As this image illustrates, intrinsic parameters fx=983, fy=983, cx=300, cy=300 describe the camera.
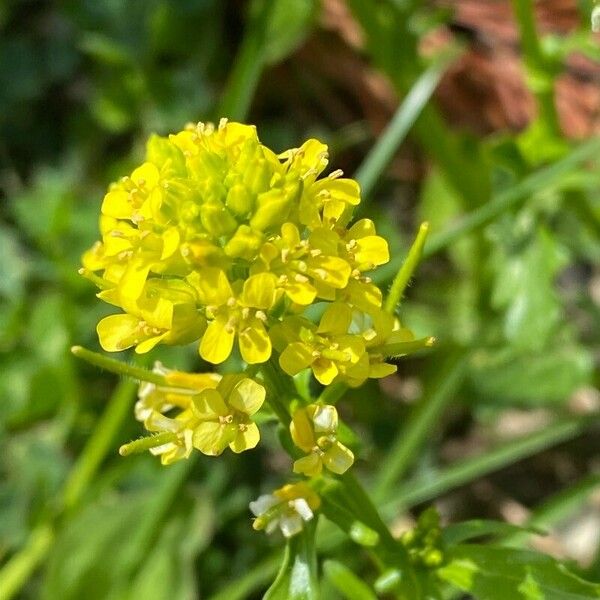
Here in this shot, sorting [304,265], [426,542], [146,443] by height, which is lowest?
[426,542]

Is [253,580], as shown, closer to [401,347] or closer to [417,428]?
[417,428]

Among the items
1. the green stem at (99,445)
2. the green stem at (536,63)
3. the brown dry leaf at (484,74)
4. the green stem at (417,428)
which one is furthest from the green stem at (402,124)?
the green stem at (99,445)

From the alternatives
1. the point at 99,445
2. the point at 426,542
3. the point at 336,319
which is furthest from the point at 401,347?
the point at 99,445

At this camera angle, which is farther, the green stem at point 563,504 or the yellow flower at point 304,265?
the green stem at point 563,504

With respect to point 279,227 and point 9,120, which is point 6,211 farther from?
point 279,227

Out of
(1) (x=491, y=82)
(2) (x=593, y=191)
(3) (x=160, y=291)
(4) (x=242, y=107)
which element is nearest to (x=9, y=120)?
(4) (x=242, y=107)

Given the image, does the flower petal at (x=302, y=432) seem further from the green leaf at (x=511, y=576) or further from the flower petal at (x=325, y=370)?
the green leaf at (x=511, y=576)
